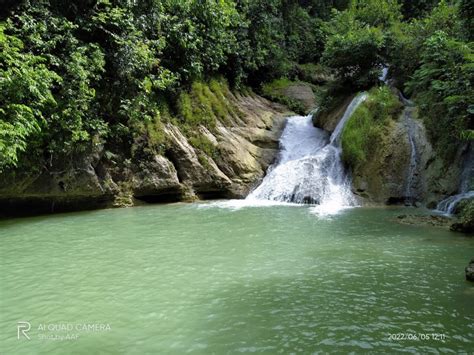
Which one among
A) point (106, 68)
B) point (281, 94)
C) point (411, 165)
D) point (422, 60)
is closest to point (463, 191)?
point (411, 165)

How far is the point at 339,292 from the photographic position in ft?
19.5

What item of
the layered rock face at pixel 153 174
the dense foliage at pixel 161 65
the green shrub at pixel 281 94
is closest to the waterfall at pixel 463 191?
the dense foliage at pixel 161 65

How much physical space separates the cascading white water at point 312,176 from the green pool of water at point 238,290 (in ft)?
13.8

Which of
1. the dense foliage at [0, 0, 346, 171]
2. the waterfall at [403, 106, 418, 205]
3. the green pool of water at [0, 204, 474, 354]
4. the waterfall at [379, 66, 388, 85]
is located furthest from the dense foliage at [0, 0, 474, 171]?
the green pool of water at [0, 204, 474, 354]

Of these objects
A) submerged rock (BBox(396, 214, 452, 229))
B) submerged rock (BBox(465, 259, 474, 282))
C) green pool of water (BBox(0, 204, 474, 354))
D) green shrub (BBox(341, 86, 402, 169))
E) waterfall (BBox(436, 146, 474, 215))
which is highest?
green shrub (BBox(341, 86, 402, 169))

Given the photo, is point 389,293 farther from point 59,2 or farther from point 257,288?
point 59,2

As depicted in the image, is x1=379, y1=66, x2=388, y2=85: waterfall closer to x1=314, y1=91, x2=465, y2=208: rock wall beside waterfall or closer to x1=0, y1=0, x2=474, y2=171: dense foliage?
x1=0, y1=0, x2=474, y2=171: dense foliage

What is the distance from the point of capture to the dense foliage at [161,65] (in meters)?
11.9

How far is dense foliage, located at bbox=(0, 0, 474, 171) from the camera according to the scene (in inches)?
470

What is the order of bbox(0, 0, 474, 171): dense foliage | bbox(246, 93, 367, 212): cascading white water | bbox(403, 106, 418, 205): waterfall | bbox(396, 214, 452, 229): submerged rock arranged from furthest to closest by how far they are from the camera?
1. bbox(246, 93, 367, 212): cascading white water
2. bbox(403, 106, 418, 205): waterfall
3. bbox(0, 0, 474, 171): dense foliage
4. bbox(396, 214, 452, 229): submerged rock

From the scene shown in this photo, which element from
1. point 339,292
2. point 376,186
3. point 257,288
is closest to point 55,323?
point 257,288

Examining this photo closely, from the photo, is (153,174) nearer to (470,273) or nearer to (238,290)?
(238,290)
